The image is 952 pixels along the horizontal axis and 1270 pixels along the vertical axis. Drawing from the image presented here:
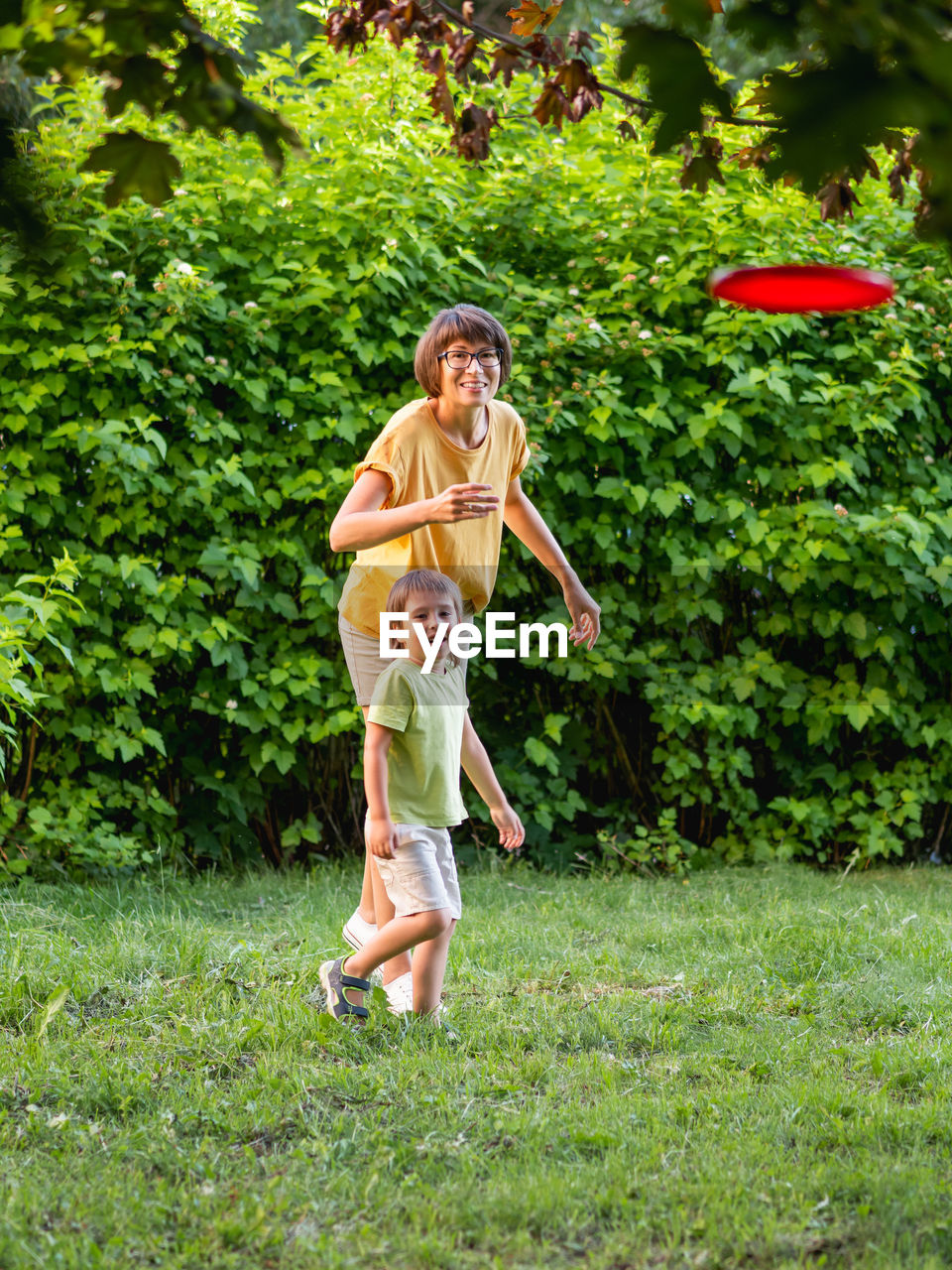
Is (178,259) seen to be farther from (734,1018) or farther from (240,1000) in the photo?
(734,1018)

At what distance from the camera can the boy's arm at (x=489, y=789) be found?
3.43 meters

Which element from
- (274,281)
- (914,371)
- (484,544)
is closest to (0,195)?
(484,544)

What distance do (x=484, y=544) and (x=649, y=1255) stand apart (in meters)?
1.78

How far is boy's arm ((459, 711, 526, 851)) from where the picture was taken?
343 centimetres

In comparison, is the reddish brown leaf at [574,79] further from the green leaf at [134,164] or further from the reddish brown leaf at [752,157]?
the green leaf at [134,164]

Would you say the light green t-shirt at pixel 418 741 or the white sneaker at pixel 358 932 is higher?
the light green t-shirt at pixel 418 741

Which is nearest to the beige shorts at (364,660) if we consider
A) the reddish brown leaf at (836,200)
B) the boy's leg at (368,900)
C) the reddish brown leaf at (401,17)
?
the boy's leg at (368,900)

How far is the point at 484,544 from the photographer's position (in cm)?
334

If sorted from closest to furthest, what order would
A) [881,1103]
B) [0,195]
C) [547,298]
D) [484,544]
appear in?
[0,195], [881,1103], [484,544], [547,298]

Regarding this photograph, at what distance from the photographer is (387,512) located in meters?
2.89

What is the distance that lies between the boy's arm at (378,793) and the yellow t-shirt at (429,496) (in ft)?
1.24

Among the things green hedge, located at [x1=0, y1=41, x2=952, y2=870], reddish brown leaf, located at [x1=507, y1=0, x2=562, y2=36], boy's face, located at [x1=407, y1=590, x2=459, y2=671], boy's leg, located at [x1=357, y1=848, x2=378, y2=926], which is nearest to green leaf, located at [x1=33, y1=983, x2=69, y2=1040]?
boy's leg, located at [x1=357, y1=848, x2=378, y2=926]

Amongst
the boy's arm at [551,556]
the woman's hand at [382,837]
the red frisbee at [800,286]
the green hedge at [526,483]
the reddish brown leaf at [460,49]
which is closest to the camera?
the red frisbee at [800,286]

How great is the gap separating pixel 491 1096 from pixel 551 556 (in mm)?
1514
